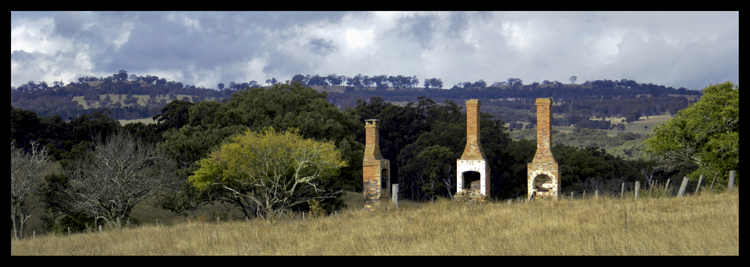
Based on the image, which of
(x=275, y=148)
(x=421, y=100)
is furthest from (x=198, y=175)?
(x=421, y=100)

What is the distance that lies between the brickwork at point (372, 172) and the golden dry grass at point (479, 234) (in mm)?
6912

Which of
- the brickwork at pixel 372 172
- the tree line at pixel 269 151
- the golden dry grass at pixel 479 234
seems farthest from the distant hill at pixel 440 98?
the golden dry grass at pixel 479 234

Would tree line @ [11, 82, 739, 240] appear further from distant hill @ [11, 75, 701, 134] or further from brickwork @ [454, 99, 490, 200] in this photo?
distant hill @ [11, 75, 701, 134]

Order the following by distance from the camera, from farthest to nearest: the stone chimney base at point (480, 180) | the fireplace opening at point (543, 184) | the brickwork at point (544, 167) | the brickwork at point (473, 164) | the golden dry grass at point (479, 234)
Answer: the brickwork at point (473, 164), the stone chimney base at point (480, 180), the fireplace opening at point (543, 184), the brickwork at point (544, 167), the golden dry grass at point (479, 234)

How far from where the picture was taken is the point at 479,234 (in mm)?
11594

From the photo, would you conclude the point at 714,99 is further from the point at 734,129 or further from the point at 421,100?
the point at 421,100

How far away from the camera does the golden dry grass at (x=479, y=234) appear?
951cm

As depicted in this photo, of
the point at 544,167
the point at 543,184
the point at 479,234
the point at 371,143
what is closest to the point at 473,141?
the point at 544,167

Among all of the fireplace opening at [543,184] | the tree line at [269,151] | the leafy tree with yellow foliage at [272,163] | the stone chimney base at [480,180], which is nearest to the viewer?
the fireplace opening at [543,184]

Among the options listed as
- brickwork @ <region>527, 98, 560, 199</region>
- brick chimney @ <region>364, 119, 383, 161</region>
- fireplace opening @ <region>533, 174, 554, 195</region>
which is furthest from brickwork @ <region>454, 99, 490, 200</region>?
brick chimney @ <region>364, 119, 383, 161</region>

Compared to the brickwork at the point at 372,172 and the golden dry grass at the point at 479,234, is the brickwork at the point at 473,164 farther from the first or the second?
the golden dry grass at the point at 479,234

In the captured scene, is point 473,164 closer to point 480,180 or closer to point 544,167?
point 480,180

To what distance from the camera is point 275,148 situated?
23453mm

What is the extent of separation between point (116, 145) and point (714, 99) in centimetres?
2760
